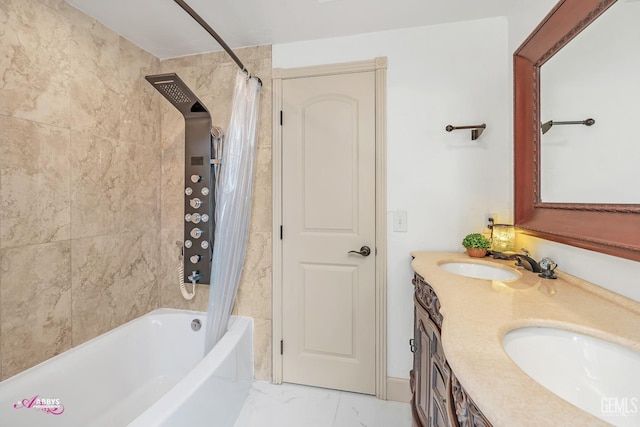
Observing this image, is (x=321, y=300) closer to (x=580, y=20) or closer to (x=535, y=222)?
(x=535, y=222)

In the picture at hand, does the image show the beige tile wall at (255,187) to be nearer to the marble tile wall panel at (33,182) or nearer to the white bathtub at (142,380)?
the white bathtub at (142,380)

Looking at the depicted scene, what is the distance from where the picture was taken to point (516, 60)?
1433 mm

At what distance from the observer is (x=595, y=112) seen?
0.92 meters

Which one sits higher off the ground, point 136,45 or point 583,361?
point 136,45

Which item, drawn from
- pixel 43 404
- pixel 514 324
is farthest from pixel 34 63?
pixel 514 324

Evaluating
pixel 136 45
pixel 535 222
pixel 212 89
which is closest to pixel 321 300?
pixel 535 222

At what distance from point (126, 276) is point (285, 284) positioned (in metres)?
1.11

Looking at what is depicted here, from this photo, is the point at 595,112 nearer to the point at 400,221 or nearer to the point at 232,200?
the point at 400,221

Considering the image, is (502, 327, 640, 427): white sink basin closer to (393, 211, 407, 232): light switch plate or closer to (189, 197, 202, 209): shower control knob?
(393, 211, 407, 232): light switch plate

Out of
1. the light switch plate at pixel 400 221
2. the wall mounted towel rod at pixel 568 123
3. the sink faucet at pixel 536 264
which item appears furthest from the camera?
the light switch plate at pixel 400 221

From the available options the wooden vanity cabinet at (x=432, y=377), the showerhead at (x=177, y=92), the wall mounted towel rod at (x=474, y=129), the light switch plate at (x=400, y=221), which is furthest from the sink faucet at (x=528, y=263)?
the showerhead at (x=177, y=92)

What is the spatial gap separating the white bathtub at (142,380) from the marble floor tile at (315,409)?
120 mm

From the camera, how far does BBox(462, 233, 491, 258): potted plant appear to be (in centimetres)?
145

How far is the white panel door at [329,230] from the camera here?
67.7 inches
